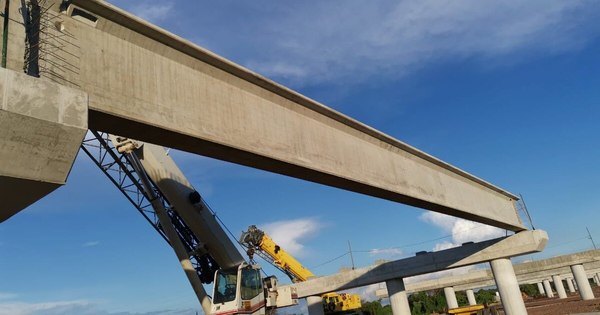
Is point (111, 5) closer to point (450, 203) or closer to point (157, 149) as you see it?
point (157, 149)

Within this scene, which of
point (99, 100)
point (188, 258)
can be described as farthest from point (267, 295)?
point (99, 100)

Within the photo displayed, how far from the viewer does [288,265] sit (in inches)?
1052

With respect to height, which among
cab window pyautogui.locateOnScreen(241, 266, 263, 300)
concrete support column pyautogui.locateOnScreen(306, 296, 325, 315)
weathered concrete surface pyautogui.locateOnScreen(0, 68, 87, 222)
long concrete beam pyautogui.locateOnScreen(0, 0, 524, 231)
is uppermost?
long concrete beam pyautogui.locateOnScreen(0, 0, 524, 231)

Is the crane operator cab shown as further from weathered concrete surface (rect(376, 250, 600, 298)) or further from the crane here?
weathered concrete surface (rect(376, 250, 600, 298))

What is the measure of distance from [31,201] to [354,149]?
8.74 metres

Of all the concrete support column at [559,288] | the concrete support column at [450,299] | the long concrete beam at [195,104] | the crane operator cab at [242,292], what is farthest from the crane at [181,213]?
the concrete support column at [559,288]

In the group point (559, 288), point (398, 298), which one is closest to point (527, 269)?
point (559, 288)

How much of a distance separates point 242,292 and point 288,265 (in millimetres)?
12457

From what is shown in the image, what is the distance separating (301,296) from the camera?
27203mm

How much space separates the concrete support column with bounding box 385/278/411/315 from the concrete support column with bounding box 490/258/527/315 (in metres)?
5.58

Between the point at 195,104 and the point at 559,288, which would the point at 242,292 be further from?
the point at 559,288

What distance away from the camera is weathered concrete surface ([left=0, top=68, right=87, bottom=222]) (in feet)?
15.4

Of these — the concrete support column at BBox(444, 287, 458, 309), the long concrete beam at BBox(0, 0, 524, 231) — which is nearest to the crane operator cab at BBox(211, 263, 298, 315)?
the long concrete beam at BBox(0, 0, 524, 231)

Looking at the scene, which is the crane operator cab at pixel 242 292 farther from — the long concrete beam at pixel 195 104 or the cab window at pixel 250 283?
the long concrete beam at pixel 195 104
